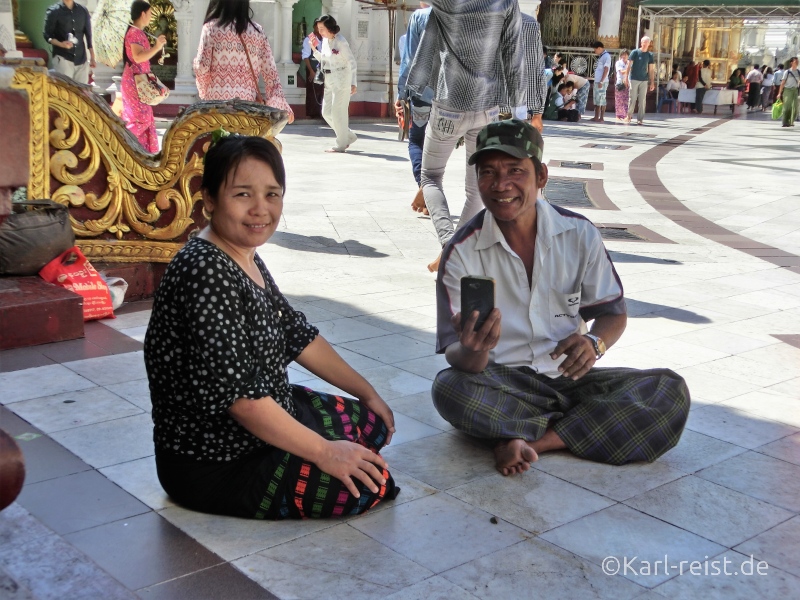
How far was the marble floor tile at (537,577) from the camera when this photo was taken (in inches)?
101

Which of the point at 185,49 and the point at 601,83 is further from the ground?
the point at 185,49

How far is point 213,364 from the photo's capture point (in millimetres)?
2650

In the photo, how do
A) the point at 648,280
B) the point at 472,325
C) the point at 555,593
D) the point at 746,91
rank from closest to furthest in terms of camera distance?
the point at 555,593 → the point at 472,325 → the point at 648,280 → the point at 746,91

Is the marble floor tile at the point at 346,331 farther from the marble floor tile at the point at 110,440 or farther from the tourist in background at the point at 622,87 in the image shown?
the tourist in background at the point at 622,87

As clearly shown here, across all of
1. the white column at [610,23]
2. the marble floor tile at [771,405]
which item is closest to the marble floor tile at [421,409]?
the marble floor tile at [771,405]

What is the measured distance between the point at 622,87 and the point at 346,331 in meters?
18.9

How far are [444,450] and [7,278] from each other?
2.60 meters

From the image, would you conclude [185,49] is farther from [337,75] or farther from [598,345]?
[598,345]

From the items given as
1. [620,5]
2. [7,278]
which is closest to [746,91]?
[620,5]

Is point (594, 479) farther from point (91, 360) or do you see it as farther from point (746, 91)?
point (746, 91)

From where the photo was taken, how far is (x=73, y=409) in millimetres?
3801

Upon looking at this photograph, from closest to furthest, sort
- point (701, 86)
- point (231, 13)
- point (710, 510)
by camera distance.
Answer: point (710, 510)
point (231, 13)
point (701, 86)

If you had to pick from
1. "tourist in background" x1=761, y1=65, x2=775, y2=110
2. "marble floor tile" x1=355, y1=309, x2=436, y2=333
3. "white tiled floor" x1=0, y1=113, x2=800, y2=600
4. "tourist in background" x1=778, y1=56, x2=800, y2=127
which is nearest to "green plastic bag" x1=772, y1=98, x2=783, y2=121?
"tourist in background" x1=778, y1=56, x2=800, y2=127

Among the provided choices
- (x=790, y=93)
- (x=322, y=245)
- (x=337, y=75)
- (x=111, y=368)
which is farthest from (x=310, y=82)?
(x=111, y=368)
